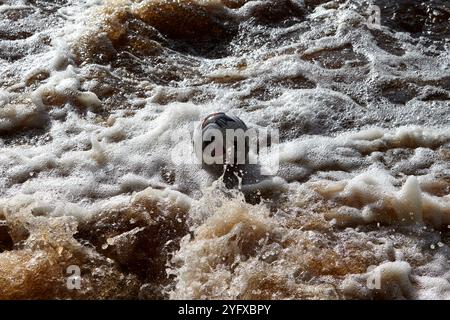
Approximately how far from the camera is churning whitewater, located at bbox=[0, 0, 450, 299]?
12.1ft

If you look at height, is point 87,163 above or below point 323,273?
above

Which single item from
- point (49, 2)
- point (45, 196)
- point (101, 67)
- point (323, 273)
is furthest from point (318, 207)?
point (49, 2)

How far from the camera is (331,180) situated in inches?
173

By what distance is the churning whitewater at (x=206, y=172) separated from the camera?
3.70 metres

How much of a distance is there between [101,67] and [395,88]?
262cm

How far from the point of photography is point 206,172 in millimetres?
4434

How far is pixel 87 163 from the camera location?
457cm

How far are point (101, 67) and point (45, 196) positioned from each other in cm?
168

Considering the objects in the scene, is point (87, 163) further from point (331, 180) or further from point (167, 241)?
point (331, 180)

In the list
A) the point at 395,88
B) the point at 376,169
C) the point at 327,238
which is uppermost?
the point at 395,88

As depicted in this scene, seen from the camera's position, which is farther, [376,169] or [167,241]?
[376,169]

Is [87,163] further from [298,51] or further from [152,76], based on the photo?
[298,51]
